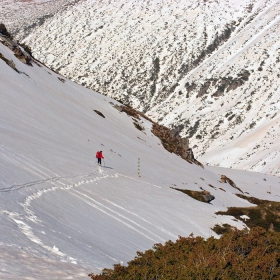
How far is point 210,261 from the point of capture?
8.66 m

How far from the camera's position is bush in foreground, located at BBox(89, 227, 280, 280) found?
827 centimetres

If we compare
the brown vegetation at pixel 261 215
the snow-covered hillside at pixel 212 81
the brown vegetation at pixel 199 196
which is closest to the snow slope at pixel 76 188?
the brown vegetation at pixel 261 215

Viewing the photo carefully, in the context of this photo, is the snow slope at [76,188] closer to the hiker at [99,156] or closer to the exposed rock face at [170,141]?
the hiker at [99,156]

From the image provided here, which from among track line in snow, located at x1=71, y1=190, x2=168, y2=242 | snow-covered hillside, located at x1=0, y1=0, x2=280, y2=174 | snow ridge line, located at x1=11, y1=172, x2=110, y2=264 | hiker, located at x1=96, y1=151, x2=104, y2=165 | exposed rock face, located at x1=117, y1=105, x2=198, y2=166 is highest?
snow-covered hillside, located at x1=0, y1=0, x2=280, y2=174

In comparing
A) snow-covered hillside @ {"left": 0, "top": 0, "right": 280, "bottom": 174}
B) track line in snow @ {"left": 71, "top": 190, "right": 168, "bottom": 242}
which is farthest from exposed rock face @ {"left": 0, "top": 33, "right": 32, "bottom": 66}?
snow-covered hillside @ {"left": 0, "top": 0, "right": 280, "bottom": 174}

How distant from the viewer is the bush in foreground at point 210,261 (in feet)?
27.1

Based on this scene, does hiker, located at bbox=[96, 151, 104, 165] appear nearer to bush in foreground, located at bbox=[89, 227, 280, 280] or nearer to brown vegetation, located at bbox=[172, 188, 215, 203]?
brown vegetation, located at bbox=[172, 188, 215, 203]

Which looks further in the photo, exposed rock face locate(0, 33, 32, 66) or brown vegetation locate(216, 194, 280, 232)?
exposed rock face locate(0, 33, 32, 66)

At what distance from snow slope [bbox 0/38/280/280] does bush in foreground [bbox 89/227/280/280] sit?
1.35 metres

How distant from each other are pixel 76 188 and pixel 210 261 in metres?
12.9

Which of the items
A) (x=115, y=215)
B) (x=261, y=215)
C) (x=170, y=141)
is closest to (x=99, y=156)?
(x=115, y=215)

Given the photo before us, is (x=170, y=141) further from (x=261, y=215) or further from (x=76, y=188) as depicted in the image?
(x=76, y=188)

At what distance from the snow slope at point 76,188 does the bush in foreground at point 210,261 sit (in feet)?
4.43

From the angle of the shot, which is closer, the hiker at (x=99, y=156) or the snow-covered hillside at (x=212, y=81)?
the hiker at (x=99, y=156)
